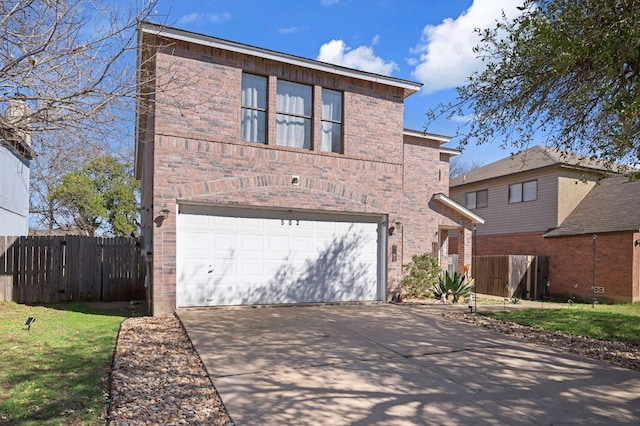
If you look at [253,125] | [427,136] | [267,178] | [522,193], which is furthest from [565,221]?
[253,125]

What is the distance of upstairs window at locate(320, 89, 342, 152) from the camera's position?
11.6 metres

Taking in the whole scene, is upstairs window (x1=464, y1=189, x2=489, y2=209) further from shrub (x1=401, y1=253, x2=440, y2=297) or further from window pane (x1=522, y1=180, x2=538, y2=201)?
shrub (x1=401, y1=253, x2=440, y2=297)

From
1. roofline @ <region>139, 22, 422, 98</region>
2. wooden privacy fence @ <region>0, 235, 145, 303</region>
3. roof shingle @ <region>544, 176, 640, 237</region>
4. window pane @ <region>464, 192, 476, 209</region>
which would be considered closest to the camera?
roofline @ <region>139, 22, 422, 98</region>

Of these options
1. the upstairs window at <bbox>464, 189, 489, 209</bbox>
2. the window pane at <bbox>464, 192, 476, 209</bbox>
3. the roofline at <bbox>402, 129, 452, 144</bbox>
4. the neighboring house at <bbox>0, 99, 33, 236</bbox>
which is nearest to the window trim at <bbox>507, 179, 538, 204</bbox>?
the upstairs window at <bbox>464, 189, 489, 209</bbox>

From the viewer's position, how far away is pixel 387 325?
28.7 feet

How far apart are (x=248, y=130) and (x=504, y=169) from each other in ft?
51.9

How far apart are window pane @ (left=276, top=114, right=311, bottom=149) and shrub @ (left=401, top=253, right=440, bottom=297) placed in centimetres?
540

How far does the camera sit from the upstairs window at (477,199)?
2261cm

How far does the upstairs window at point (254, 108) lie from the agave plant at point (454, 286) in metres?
7.04

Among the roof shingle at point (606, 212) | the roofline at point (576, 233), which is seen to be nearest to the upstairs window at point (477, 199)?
the roofline at point (576, 233)

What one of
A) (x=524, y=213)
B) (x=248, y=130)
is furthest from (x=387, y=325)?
(x=524, y=213)

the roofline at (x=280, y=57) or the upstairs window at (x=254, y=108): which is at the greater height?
the roofline at (x=280, y=57)

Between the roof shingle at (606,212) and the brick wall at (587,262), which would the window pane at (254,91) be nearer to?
the roof shingle at (606,212)

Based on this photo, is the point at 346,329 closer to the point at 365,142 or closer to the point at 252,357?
the point at 252,357
